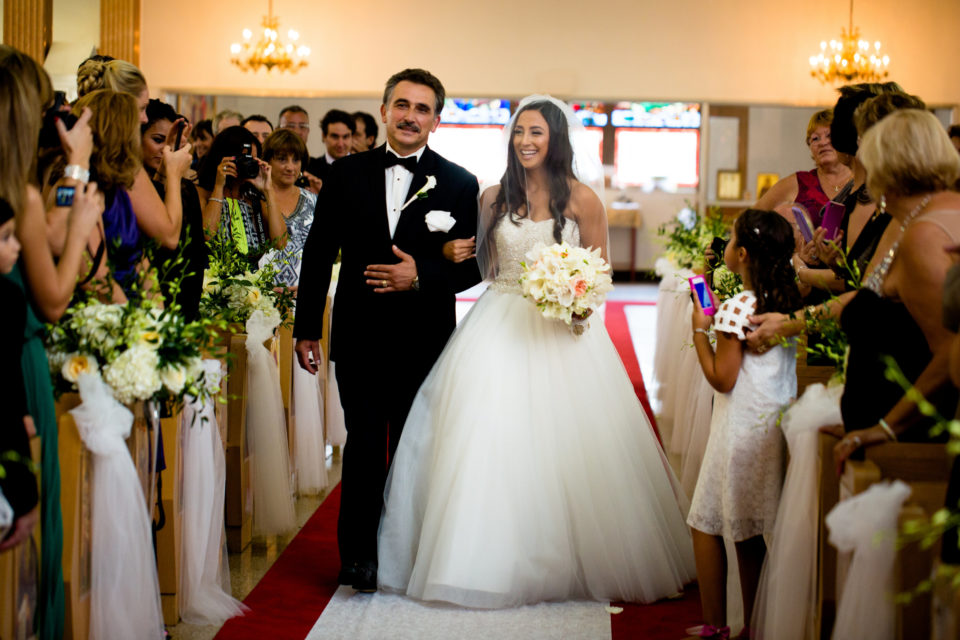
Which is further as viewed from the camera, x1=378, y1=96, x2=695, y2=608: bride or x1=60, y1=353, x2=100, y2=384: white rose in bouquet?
x1=378, y1=96, x2=695, y2=608: bride

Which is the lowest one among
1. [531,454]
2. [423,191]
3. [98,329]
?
[531,454]

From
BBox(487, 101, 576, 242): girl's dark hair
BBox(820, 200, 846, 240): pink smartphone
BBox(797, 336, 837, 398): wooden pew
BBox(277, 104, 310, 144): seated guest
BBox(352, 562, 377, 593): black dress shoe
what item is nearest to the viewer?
BBox(797, 336, 837, 398): wooden pew

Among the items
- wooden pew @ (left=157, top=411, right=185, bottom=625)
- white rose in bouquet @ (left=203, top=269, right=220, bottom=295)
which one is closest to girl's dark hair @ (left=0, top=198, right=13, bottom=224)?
wooden pew @ (left=157, top=411, right=185, bottom=625)

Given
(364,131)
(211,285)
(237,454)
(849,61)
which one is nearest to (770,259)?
(237,454)

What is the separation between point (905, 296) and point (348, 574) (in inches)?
93.3

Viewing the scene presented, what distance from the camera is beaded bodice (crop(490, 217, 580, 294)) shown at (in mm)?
4324

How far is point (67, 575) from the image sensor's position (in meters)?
3.09

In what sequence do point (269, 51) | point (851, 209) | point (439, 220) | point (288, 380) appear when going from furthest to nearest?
1. point (269, 51)
2. point (288, 380)
3. point (851, 209)
4. point (439, 220)

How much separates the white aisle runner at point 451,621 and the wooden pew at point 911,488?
122 cm

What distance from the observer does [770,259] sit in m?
3.46

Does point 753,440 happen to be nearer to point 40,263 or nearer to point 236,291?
point 40,263

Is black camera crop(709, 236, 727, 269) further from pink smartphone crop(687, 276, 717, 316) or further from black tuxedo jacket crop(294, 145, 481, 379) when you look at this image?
pink smartphone crop(687, 276, 717, 316)

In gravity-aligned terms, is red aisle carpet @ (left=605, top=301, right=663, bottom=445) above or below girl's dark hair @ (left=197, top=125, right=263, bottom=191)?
below

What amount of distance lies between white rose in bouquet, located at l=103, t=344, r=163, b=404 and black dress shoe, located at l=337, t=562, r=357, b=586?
4.36 ft
